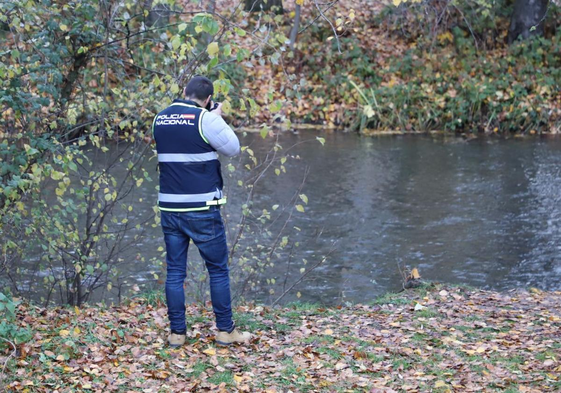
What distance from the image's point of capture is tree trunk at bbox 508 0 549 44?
73.6ft

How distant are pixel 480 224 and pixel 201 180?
7.63 metres

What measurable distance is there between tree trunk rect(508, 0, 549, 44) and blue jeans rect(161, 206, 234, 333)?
18702 millimetres

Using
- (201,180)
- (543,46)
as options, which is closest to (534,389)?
(201,180)

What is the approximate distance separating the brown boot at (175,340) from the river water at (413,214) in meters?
3.30

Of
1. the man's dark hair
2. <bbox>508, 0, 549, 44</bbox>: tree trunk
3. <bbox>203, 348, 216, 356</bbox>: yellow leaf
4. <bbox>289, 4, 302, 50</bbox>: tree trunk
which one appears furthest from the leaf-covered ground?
<bbox>508, 0, 549, 44</bbox>: tree trunk

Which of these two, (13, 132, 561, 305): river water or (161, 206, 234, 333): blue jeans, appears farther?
(13, 132, 561, 305): river water

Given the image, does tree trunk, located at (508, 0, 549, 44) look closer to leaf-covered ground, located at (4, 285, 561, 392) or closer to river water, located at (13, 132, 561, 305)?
river water, located at (13, 132, 561, 305)

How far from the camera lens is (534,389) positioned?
5473mm

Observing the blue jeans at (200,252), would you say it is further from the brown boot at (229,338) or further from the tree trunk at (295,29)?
the tree trunk at (295,29)

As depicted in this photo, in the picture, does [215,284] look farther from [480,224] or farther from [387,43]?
[387,43]

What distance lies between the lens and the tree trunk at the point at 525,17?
73.6ft

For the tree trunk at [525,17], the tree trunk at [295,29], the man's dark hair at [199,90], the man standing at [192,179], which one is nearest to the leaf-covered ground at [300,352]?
the man standing at [192,179]

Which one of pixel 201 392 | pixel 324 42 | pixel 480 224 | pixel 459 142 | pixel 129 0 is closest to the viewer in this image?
pixel 201 392

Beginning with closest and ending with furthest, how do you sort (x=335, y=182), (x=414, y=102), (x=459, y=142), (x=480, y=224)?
(x=480, y=224) < (x=335, y=182) < (x=459, y=142) < (x=414, y=102)
